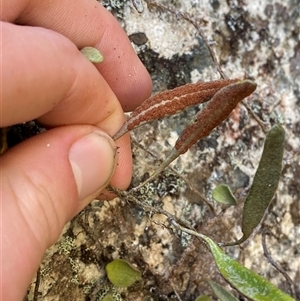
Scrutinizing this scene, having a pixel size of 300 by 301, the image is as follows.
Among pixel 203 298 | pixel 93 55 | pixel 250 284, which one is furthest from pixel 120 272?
pixel 93 55

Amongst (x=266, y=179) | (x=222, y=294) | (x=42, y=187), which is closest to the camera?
(x=42, y=187)

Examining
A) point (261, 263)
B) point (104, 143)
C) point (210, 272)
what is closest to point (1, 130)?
point (104, 143)

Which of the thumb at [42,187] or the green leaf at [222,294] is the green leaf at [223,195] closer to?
the green leaf at [222,294]

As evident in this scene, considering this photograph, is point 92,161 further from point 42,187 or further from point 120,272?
point 120,272

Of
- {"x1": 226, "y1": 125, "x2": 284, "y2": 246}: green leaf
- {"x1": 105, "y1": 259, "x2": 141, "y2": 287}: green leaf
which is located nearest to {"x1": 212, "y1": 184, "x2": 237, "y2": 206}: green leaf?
{"x1": 226, "y1": 125, "x2": 284, "y2": 246}: green leaf

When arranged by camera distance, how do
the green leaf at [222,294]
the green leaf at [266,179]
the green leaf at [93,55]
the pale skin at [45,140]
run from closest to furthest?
the pale skin at [45,140] → the green leaf at [266,179] → the green leaf at [93,55] → the green leaf at [222,294]

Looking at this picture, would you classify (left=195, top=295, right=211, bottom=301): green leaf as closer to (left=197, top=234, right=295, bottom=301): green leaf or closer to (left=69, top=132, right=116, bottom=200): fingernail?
(left=197, top=234, right=295, bottom=301): green leaf

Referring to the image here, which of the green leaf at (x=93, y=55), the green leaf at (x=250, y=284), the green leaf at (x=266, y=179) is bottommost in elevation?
the green leaf at (x=250, y=284)

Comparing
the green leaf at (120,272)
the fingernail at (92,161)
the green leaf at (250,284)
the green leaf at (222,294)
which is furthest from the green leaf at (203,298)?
the fingernail at (92,161)
